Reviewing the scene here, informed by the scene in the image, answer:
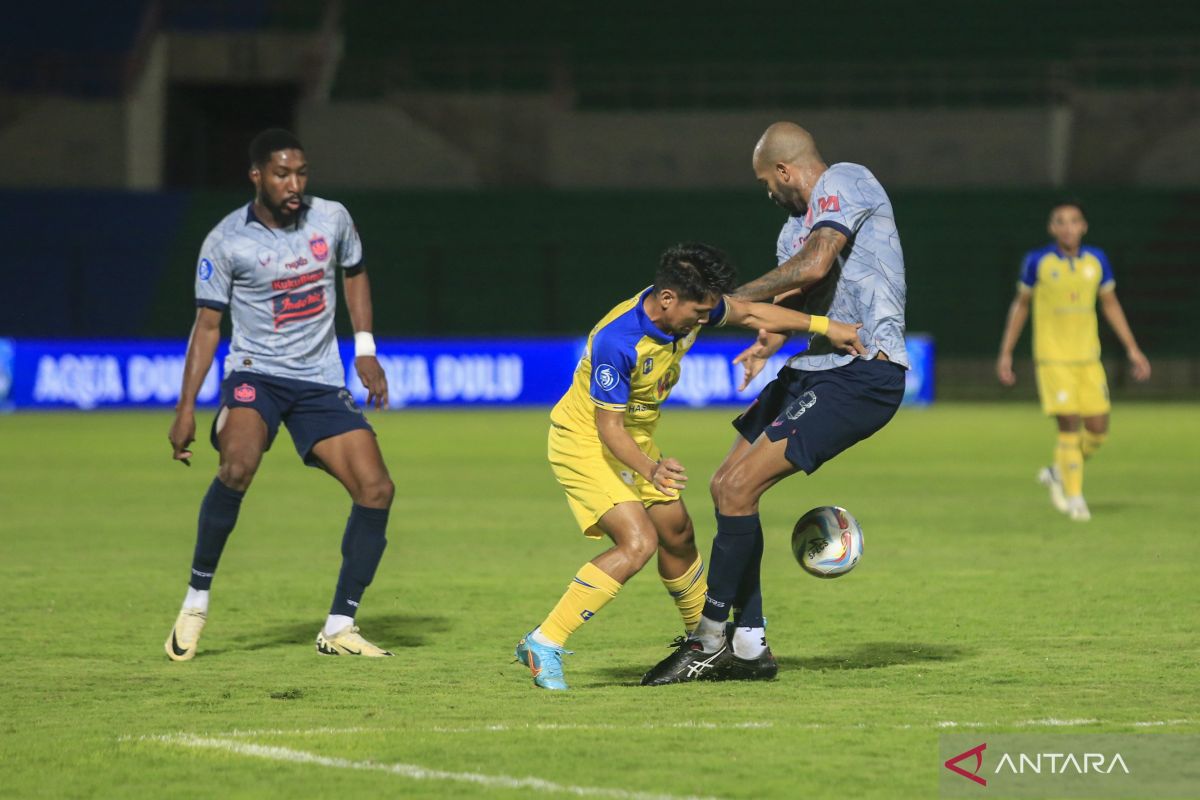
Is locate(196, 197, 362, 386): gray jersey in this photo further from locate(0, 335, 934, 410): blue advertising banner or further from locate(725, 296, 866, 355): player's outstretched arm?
locate(0, 335, 934, 410): blue advertising banner

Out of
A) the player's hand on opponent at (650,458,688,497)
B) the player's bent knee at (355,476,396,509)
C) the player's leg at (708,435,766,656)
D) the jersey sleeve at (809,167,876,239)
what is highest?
the jersey sleeve at (809,167,876,239)

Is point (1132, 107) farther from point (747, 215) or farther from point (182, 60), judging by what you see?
point (182, 60)

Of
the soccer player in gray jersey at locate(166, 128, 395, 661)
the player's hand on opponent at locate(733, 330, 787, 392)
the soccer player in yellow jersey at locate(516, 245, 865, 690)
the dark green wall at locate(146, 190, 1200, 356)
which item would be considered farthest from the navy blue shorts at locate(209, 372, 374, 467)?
the dark green wall at locate(146, 190, 1200, 356)

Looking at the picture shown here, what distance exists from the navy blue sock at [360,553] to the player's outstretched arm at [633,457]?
1.57 meters

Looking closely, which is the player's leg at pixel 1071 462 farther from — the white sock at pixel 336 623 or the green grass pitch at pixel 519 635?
the white sock at pixel 336 623

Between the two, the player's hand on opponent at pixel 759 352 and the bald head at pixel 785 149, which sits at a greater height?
the bald head at pixel 785 149

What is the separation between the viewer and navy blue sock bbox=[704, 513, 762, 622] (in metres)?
6.88

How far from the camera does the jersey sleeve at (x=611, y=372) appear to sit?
21.2 feet

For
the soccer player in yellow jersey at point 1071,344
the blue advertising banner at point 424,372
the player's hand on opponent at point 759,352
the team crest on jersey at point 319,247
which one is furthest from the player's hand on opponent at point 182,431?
the blue advertising banner at point 424,372

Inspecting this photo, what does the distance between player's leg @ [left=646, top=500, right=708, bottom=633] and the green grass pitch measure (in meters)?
0.35

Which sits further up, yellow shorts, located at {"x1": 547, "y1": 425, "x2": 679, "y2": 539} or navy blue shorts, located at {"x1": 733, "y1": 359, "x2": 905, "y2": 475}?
navy blue shorts, located at {"x1": 733, "y1": 359, "x2": 905, "y2": 475}

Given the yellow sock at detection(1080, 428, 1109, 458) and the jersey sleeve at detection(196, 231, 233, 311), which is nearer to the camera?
the jersey sleeve at detection(196, 231, 233, 311)

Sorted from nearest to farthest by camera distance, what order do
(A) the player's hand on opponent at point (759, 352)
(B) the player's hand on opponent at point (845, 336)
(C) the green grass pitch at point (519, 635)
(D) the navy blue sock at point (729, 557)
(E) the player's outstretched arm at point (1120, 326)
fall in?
(C) the green grass pitch at point (519, 635)
(B) the player's hand on opponent at point (845, 336)
(D) the navy blue sock at point (729, 557)
(A) the player's hand on opponent at point (759, 352)
(E) the player's outstretched arm at point (1120, 326)

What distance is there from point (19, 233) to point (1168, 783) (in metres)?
27.3
